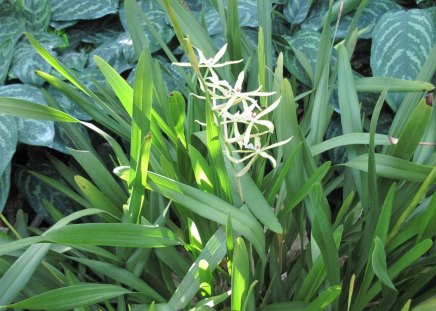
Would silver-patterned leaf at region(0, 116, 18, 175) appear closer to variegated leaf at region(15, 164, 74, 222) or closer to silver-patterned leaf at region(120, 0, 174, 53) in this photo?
variegated leaf at region(15, 164, 74, 222)

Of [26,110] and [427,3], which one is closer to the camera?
[26,110]

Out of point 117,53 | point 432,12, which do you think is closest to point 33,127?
point 117,53

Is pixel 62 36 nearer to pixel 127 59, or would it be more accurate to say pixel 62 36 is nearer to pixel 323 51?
pixel 127 59

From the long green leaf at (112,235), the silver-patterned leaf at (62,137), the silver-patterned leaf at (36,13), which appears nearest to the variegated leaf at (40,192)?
the silver-patterned leaf at (62,137)

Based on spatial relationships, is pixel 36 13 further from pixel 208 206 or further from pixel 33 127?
pixel 208 206

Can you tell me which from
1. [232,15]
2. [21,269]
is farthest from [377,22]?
[21,269]
